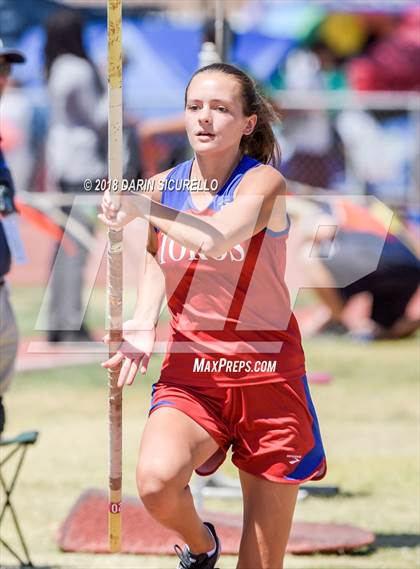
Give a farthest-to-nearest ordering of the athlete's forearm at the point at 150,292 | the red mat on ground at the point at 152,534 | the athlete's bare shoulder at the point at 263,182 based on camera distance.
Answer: the red mat on ground at the point at 152,534, the athlete's forearm at the point at 150,292, the athlete's bare shoulder at the point at 263,182

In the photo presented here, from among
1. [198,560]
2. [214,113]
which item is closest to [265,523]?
[198,560]

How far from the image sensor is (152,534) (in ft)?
18.8

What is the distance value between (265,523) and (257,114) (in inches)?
56.6

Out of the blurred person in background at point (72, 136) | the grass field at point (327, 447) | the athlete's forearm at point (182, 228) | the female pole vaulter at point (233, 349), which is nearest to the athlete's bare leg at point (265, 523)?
the female pole vaulter at point (233, 349)

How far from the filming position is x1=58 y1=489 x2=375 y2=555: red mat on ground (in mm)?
5551

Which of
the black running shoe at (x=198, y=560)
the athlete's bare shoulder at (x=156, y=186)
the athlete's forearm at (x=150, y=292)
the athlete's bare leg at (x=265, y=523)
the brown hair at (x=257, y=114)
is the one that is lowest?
the black running shoe at (x=198, y=560)

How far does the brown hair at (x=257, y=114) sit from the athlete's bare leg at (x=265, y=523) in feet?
3.89

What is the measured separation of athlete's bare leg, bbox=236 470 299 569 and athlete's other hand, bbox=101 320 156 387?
537 mm

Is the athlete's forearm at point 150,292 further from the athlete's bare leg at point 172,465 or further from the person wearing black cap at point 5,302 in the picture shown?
the person wearing black cap at point 5,302

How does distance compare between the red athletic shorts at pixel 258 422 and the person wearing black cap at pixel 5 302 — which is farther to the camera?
the person wearing black cap at pixel 5 302

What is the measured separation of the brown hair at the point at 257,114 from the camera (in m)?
4.27

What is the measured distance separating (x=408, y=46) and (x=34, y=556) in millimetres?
17214

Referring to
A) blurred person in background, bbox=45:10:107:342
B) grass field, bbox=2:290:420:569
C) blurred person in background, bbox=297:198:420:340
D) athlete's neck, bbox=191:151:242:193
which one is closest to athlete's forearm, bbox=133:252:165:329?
athlete's neck, bbox=191:151:242:193

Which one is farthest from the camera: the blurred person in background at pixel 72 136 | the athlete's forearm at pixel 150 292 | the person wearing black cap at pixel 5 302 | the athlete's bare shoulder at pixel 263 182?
the blurred person in background at pixel 72 136
